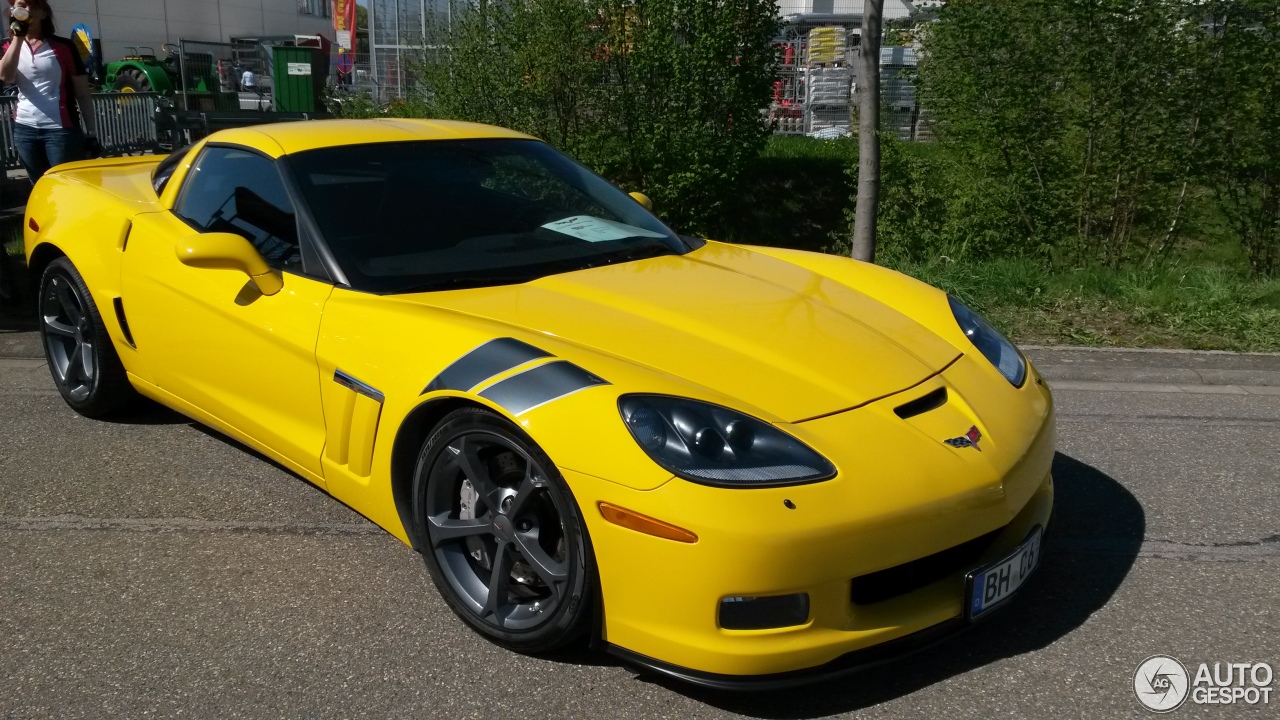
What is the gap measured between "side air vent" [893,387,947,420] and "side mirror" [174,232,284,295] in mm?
1995

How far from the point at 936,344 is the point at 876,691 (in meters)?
1.12

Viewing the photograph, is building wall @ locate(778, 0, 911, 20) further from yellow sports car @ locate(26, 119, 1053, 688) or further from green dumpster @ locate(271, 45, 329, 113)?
yellow sports car @ locate(26, 119, 1053, 688)

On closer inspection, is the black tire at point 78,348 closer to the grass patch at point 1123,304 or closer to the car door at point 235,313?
the car door at point 235,313

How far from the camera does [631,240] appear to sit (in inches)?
160

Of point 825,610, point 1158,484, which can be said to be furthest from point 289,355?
point 1158,484

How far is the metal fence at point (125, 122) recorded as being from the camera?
38.6 feet

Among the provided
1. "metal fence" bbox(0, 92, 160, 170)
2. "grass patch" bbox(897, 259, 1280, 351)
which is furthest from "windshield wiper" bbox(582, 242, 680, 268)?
"metal fence" bbox(0, 92, 160, 170)

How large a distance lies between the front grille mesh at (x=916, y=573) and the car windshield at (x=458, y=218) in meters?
1.51

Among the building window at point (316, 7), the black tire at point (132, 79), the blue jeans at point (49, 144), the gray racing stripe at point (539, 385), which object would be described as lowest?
the gray racing stripe at point (539, 385)

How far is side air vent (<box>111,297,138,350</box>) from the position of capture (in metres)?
4.38

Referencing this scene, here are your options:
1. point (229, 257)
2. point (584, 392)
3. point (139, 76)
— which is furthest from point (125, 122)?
point (139, 76)

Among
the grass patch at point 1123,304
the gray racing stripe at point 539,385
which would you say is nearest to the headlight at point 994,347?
the gray racing stripe at point 539,385

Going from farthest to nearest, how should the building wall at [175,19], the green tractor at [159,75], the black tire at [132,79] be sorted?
the building wall at [175,19] < the black tire at [132,79] < the green tractor at [159,75]

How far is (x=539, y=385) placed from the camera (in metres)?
2.78
